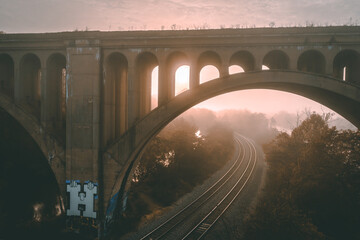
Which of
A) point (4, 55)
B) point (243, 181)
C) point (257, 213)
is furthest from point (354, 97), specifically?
point (4, 55)

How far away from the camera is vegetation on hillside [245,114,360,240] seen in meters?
12.2

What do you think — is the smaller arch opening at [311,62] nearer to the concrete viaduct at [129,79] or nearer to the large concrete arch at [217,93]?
the concrete viaduct at [129,79]

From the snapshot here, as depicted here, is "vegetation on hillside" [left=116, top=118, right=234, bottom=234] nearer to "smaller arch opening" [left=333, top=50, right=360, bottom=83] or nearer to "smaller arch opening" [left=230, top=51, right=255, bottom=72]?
"smaller arch opening" [left=230, top=51, right=255, bottom=72]

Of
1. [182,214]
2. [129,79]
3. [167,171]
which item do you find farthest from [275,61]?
[167,171]

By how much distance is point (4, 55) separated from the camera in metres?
15.1

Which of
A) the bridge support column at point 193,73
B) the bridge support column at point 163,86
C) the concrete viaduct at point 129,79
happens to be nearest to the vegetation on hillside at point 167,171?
the concrete viaduct at point 129,79

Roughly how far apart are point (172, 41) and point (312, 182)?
565 inches

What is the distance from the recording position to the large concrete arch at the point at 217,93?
11.8 metres

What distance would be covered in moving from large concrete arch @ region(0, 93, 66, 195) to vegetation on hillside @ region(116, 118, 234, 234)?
19.3ft

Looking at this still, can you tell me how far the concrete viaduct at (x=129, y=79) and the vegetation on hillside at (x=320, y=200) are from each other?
3.12 m

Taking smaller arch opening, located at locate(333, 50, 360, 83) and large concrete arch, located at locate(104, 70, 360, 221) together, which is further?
smaller arch opening, located at locate(333, 50, 360, 83)

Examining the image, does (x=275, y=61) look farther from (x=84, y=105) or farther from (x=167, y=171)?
(x=167, y=171)

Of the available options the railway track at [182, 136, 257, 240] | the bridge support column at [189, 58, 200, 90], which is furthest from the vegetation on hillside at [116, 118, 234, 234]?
the bridge support column at [189, 58, 200, 90]

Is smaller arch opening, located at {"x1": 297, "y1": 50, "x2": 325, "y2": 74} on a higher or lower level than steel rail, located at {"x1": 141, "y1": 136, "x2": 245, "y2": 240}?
higher
